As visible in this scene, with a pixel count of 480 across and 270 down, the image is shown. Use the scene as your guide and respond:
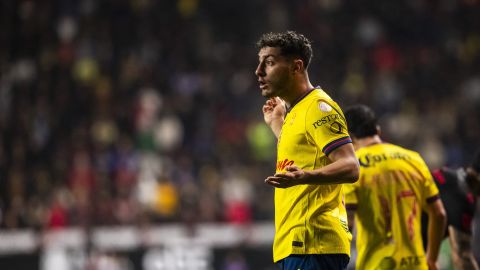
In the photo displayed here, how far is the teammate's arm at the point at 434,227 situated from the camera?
21.3 ft

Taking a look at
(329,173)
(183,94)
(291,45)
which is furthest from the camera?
(183,94)

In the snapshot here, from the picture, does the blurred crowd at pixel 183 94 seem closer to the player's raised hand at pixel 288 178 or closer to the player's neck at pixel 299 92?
the player's neck at pixel 299 92

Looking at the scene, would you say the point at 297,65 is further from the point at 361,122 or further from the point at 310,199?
the point at 361,122

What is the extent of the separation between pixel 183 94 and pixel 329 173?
14324mm

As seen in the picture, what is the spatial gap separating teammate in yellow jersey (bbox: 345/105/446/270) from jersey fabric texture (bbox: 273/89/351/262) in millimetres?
1372

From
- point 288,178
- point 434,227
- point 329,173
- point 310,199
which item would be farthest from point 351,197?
point 288,178

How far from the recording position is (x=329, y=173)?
4.70 m

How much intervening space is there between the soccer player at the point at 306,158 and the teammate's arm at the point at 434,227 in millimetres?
1568

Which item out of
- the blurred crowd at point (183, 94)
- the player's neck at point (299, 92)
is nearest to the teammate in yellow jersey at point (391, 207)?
the player's neck at point (299, 92)

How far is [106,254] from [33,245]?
1.20 meters

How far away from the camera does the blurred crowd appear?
1570 centimetres

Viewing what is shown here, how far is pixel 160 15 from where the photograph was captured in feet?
67.5

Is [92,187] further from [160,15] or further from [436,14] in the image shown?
[436,14]

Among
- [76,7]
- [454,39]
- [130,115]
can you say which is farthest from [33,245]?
[454,39]
